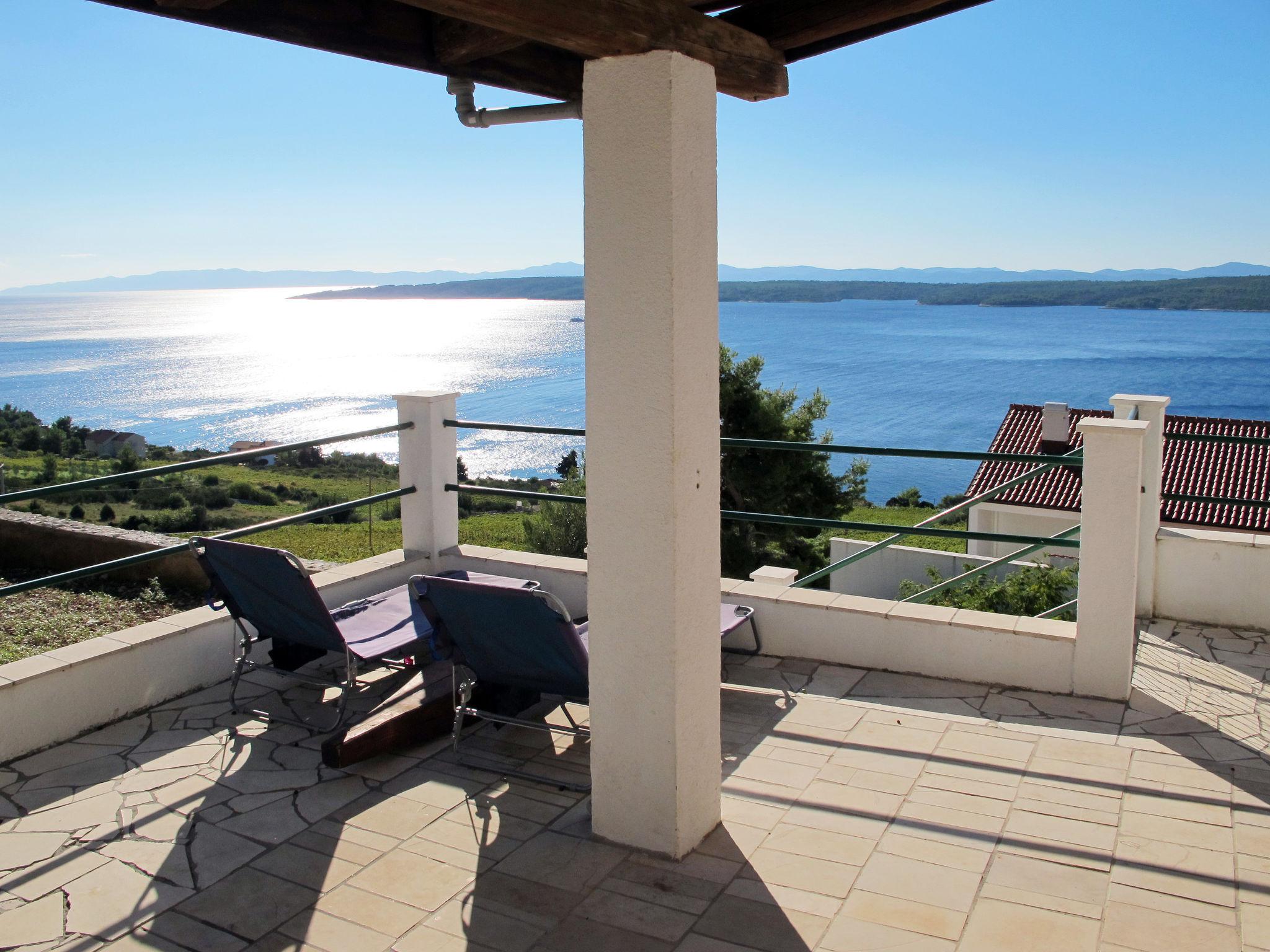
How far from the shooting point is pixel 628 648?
2.79 m

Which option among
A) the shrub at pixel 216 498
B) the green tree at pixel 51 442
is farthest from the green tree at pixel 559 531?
the green tree at pixel 51 442

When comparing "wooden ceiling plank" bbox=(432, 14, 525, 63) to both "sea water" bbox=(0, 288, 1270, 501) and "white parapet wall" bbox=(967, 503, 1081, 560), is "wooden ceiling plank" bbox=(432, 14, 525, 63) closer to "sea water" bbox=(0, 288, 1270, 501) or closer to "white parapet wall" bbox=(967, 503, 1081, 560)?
"white parapet wall" bbox=(967, 503, 1081, 560)

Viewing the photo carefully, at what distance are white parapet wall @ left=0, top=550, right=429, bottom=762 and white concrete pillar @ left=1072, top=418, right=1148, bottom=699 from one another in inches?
143

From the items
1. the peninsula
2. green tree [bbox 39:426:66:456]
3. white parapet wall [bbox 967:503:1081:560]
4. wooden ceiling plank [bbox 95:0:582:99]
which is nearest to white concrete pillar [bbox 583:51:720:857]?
wooden ceiling plank [bbox 95:0:582:99]

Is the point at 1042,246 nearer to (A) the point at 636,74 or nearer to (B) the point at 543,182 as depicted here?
(B) the point at 543,182

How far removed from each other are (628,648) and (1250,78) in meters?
127

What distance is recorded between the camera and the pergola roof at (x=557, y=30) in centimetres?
233

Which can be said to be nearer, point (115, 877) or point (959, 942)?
point (959, 942)

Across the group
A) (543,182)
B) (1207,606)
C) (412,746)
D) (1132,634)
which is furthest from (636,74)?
(543,182)

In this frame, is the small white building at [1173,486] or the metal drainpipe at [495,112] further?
the small white building at [1173,486]

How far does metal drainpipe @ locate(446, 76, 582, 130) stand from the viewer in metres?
3.06

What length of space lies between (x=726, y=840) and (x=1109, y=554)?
209 cm

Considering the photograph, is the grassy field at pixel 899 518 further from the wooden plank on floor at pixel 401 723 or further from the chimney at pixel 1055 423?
the wooden plank on floor at pixel 401 723

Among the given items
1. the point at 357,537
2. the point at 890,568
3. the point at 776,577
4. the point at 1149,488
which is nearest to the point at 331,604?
the point at 776,577
